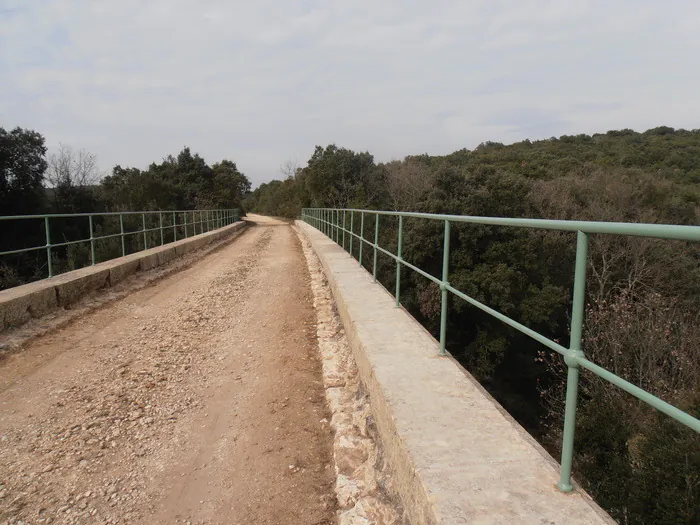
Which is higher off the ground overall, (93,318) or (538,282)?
(93,318)

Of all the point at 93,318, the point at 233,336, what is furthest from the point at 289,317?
the point at 93,318

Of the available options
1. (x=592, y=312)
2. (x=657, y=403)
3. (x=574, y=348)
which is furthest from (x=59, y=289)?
(x=592, y=312)

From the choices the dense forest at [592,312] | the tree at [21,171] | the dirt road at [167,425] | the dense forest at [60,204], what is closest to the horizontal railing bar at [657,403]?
the dirt road at [167,425]

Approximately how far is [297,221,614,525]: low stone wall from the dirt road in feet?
1.70

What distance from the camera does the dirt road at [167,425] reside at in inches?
85.9

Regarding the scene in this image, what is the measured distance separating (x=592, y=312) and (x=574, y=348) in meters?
14.6

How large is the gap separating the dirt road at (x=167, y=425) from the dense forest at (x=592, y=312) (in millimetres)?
5743

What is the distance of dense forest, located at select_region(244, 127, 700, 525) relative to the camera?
24.5 ft

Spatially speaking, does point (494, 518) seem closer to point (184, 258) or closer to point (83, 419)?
point (83, 419)

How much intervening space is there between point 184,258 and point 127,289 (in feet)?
13.0

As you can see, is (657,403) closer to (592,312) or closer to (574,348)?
(574,348)

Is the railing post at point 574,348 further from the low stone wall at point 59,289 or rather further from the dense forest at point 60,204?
the dense forest at point 60,204

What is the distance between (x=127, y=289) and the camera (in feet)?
22.3

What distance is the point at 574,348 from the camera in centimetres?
155
